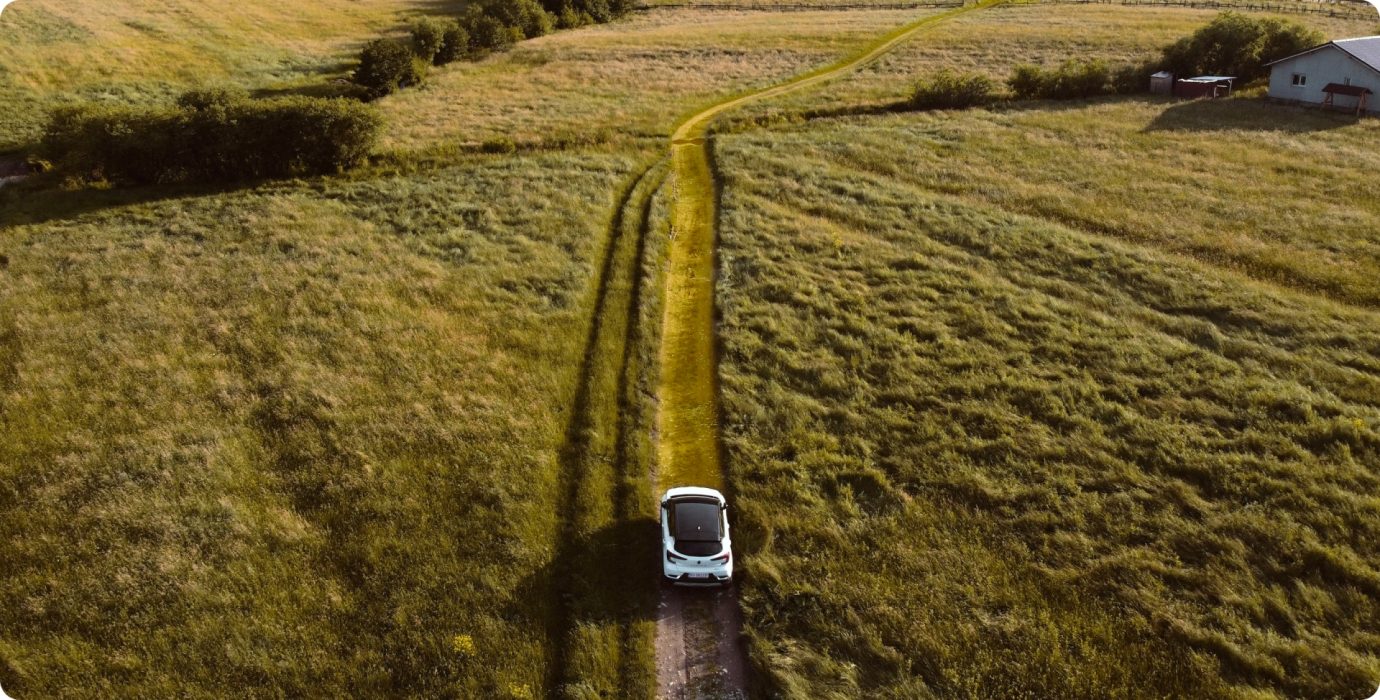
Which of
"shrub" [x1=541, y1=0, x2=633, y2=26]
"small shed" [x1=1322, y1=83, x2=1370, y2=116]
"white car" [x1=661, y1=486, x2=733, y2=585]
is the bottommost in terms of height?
"white car" [x1=661, y1=486, x2=733, y2=585]

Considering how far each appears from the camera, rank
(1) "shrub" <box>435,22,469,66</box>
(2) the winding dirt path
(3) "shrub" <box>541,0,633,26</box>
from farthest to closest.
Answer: (3) "shrub" <box>541,0,633,26</box>
(1) "shrub" <box>435,22,469,66</box>
(2) the winding dirt path

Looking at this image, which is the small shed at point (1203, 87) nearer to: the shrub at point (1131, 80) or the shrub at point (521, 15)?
the shrub at point (1131, 80)

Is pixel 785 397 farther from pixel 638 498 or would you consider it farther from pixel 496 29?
pixel 496 29

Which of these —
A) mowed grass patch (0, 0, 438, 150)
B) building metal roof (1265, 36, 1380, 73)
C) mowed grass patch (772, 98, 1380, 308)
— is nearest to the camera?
mowed grass patch (772, 98, 1380, 308)

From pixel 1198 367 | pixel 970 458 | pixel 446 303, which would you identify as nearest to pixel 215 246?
pixel 446 303

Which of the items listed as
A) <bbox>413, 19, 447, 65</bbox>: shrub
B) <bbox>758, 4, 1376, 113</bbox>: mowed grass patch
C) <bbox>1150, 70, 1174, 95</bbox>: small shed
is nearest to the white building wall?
<bbox>1150, 70, 1174, 95</bbox>: small shed

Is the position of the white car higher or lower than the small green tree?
lower

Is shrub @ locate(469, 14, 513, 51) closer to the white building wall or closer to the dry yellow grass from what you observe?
the dry yellow grass
